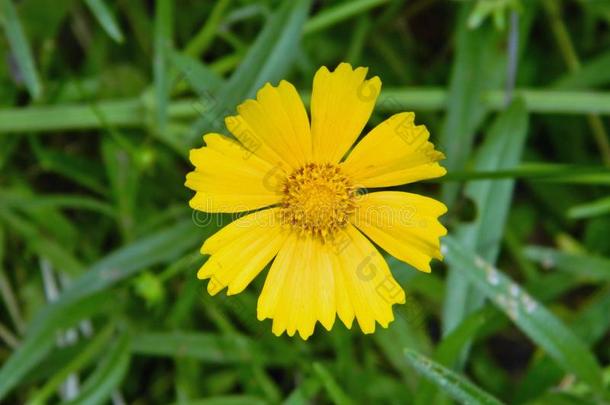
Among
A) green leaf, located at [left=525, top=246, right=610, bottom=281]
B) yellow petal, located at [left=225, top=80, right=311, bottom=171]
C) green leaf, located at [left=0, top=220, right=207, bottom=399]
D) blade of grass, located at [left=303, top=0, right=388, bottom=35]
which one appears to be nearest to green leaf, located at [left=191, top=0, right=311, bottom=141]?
blade of grass, located at [left=303, top=0, right=388, bottom=35]

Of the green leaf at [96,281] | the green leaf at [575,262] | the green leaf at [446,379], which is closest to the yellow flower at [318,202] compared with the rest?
the green leaf at [446,379]

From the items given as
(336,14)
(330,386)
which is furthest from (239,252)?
(336,14)

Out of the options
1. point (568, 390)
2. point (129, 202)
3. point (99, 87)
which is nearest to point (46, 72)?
point (99, 87)

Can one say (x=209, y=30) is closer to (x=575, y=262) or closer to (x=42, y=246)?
(x=42, y=246)

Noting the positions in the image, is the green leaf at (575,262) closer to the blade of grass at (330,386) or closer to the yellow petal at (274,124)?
the blade of grass at (330,386)

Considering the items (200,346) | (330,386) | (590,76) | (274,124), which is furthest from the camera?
(590,76)

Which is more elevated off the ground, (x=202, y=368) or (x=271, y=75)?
(x=271, y=75)

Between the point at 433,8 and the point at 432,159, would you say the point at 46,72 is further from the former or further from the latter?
the point at 432,159

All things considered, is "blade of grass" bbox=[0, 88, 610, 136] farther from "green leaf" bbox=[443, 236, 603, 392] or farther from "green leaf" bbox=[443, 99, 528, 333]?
"green leaf" bbox=[443, 236, 603, 392]
